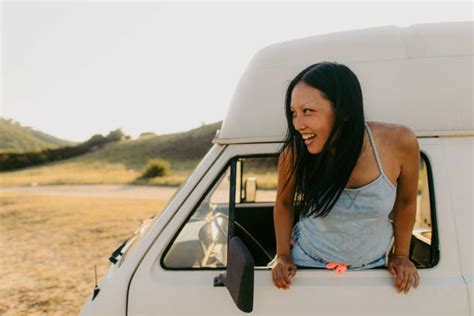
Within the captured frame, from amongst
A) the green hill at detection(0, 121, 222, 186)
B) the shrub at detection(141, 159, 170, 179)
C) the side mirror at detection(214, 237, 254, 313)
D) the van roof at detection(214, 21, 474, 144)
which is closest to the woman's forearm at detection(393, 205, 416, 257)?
the van roof at detection(214, 21, 474, 144)

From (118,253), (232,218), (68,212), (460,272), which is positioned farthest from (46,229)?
(460,272)

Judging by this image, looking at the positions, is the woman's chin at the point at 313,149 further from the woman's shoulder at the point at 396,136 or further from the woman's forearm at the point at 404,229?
the woman's forearm at the point at 404,229

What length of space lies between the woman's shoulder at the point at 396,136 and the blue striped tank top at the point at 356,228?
43mm

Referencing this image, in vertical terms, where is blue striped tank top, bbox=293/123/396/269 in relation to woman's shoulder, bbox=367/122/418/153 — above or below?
below

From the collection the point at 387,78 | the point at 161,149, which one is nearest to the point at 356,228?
the point at 387,78

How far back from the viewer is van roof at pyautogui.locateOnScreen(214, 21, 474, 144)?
1.96 meters

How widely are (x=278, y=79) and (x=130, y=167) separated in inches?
1688

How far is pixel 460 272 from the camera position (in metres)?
1.84

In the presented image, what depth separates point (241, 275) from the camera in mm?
1409

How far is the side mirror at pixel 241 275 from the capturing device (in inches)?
54.8

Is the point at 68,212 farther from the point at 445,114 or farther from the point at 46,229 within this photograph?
the point at 445,114

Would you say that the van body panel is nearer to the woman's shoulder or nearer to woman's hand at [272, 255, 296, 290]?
woman's hand at [272, 255, 296, 290]

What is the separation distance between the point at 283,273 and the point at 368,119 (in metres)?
0.86

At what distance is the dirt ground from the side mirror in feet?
14.6
